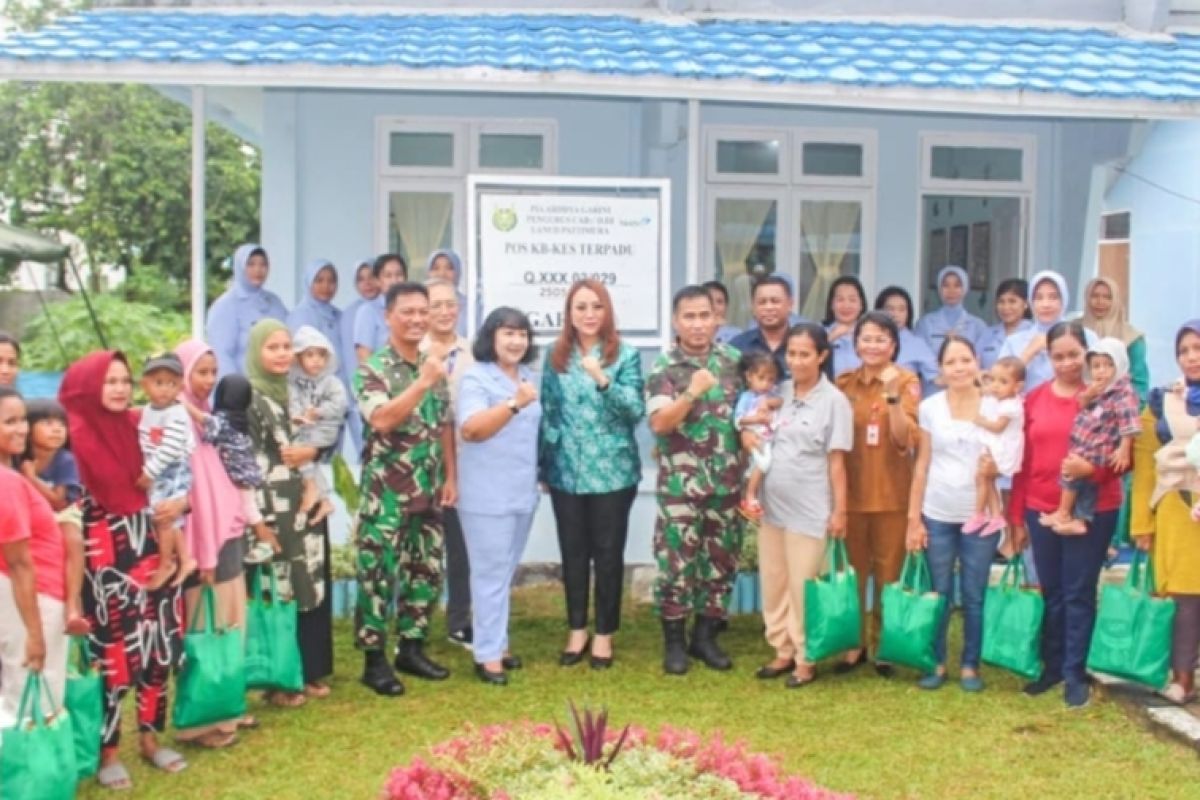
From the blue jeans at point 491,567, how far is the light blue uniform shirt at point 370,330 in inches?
74.0

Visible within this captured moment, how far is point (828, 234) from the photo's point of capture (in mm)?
9789

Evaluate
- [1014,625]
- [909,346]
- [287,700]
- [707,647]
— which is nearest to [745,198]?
[909,346]

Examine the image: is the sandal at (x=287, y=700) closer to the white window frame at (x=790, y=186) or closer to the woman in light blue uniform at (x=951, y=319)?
the woman in light blue uniform at (x=951, y=319)

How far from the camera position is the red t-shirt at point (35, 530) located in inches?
154

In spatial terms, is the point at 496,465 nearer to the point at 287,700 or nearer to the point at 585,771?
the point at 287,700

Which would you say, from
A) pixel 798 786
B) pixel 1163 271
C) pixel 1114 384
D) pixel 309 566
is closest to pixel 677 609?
pixel 309 566

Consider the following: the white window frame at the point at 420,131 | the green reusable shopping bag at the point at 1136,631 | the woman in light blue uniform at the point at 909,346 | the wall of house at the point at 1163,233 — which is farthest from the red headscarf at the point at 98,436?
the wall of house at the point at 1163,233

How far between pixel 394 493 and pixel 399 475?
7 cm

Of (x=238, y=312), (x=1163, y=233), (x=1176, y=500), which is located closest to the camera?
(x=1176, y=500)

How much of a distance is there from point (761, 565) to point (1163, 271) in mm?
4034

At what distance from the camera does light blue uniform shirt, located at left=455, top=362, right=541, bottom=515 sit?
5.62 meters

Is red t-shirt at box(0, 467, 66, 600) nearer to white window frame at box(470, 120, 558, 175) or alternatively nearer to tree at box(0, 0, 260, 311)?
white window frame at box(470, 120, 558, 175)

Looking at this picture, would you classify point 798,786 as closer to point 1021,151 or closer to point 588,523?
point 588,523

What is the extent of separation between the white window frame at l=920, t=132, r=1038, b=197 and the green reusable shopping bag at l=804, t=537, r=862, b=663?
4.82m
